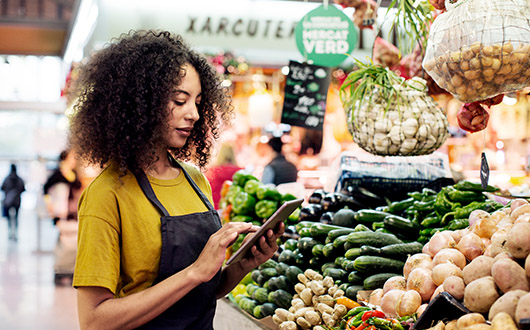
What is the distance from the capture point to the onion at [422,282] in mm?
2170

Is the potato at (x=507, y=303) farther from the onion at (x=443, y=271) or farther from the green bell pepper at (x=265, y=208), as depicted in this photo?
the green bell pepper at (x=265, y=208)

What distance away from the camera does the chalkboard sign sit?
454cm

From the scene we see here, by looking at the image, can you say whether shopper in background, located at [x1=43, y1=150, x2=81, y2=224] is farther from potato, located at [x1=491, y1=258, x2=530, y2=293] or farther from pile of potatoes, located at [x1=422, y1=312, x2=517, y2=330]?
potato, located at [x1=491, y1=258, x2=530, y2=293]

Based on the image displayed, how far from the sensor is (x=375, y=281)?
270 cm

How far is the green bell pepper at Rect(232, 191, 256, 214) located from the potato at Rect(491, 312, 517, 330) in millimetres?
3331

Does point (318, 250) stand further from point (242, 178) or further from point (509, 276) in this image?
point (242, 178)

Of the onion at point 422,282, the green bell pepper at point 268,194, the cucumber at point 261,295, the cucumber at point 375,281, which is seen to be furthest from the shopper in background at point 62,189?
the onion at point 422,282

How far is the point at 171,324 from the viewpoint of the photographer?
1.99 m

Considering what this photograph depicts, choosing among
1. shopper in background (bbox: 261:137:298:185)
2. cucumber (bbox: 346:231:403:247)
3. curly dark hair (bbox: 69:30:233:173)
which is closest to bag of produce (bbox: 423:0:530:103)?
curly dark hair (bbox: 69:30:233:173)

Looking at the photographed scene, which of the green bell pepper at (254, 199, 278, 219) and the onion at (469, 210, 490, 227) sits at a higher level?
the onion at (469, 210, 490, 227)

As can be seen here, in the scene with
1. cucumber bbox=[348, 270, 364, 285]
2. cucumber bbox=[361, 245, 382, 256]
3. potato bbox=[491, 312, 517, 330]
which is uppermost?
potato bbox=[491, 312, 517, 330]

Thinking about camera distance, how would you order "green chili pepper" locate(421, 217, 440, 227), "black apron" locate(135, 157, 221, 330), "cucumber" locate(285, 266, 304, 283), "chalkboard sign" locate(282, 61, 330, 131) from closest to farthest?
"black apron" locate(135, 157, 221, 330)
"green chili pepper" locate(421, 217, 440, 227)
"cucumber" locate(285, 266, 304, 283)
"chalkboard sign" locate(282, 61, 330, 131)

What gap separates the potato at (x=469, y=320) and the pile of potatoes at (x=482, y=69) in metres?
0.80

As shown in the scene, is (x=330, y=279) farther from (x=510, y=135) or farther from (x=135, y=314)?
(x=510, y=135)
